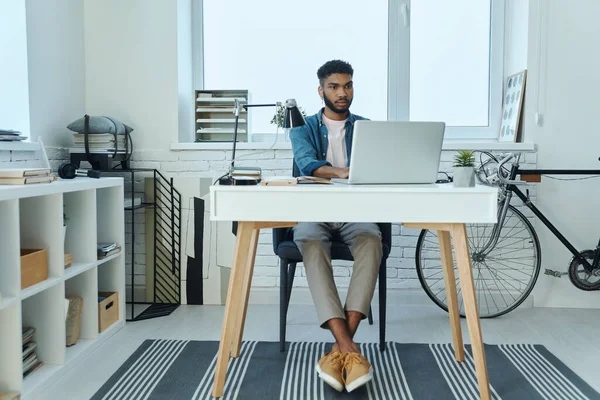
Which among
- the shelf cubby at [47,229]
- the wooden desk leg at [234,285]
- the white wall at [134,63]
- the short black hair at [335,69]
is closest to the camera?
the wooden desk leg at [234,285]

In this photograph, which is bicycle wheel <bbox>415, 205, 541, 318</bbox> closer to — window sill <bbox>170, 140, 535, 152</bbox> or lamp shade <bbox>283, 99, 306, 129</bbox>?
window sill <bbox>170, 140, 535, 152</bbox>

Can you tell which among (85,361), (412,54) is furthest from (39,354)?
(412,54)

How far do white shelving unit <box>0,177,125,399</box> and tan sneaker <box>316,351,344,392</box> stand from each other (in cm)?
96

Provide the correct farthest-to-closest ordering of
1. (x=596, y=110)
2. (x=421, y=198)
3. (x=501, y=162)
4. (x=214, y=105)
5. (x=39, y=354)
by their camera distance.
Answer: (x=214, y=105)
(x=596, y=110)
(x=501, y=162)
(x=39, y=354)
(x=421, y=198)

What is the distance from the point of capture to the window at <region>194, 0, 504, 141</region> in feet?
11.4

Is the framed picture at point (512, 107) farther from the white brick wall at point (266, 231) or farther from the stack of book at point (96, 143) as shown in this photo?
the stack of book at point (96, 143)

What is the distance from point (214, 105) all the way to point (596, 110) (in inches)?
79.7

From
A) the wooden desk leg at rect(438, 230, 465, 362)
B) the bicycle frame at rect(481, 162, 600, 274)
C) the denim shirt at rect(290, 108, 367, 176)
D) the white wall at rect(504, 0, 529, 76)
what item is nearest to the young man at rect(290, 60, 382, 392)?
the denim shirt at rect(290, 108, 367, 176)

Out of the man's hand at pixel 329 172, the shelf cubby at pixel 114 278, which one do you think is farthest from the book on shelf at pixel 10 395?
the man's hand at pixel 329 172

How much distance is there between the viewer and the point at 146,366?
7.43ft

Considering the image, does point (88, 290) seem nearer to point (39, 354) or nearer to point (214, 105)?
point (39, 354)

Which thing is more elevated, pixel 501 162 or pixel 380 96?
pixel 380 96

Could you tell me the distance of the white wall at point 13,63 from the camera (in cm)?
263

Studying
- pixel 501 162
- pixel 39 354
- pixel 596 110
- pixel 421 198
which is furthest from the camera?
pixel 596 110
